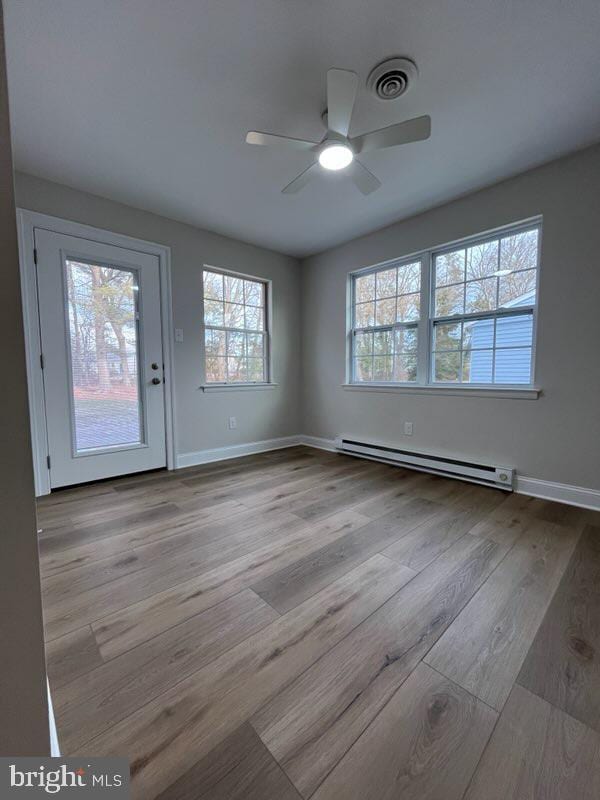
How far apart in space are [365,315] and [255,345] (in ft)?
4.42

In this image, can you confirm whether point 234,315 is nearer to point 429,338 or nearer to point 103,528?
point 429,338

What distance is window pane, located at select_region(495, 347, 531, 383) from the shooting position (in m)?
2.57

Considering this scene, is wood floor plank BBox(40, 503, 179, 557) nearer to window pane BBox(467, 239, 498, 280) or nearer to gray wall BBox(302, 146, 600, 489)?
gray wall BBox(302, 146, 600, 489)

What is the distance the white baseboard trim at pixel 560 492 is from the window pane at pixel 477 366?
852 mm

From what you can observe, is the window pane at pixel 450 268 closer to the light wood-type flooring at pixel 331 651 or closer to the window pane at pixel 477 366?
the window pane at pixel 477 366

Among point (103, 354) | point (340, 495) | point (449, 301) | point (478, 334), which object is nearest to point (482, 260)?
point (449, 301)

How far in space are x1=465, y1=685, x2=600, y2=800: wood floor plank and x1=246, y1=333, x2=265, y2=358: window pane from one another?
3.53 m

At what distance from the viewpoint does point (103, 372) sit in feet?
9.34

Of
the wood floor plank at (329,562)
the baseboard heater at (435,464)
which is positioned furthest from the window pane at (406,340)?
the wood floor plank at (329,562)

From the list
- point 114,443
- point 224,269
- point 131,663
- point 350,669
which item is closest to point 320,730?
point 350,669

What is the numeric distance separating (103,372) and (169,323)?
0.75 meters

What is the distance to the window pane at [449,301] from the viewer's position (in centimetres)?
292


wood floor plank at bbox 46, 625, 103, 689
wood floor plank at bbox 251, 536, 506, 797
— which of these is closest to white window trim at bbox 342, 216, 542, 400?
wood floor plank at bbox 251, 536, 506, 797

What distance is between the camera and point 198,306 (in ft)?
11.1
